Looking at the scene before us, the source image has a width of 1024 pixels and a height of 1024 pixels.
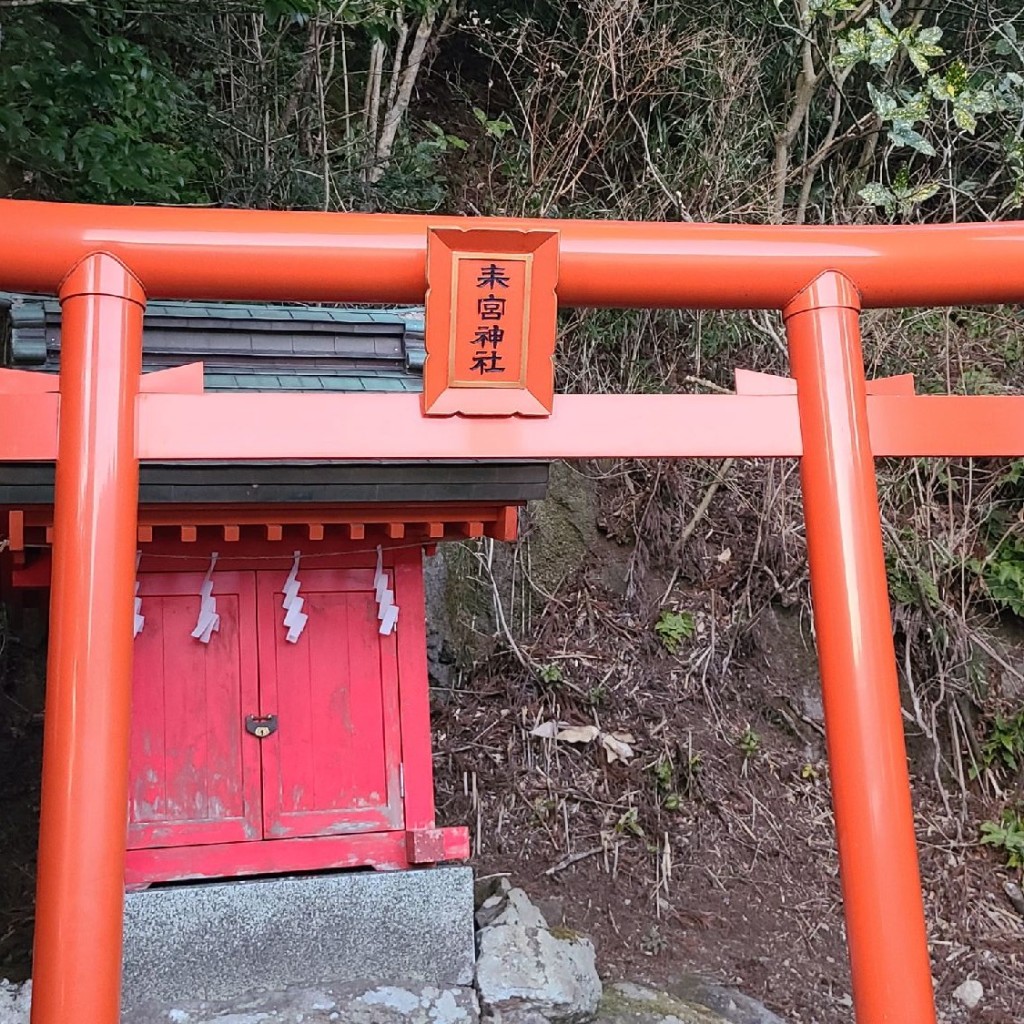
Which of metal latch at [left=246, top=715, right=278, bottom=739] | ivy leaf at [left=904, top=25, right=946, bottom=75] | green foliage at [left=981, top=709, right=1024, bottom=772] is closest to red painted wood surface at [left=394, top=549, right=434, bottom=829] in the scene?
metal latch at [left=246, top=715, right=278, bottom=739]

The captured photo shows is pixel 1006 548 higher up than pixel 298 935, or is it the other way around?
pixel 1006 548

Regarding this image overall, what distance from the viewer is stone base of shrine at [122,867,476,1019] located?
12.2 ft

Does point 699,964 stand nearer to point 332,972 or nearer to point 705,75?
point 332,972

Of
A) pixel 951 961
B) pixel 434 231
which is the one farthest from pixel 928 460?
pixel 434 231

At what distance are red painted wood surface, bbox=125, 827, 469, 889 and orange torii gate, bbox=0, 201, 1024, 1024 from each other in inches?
76.7

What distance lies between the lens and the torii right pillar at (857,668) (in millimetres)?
2240

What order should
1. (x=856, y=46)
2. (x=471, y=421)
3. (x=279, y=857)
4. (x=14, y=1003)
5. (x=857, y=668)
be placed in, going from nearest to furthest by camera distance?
(x=857, y=668)
(x=471, y=421)
(x=14, y=1003)
(x=279, y=857)
(x=856, y=46)

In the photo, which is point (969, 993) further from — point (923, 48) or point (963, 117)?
point (923, 48)

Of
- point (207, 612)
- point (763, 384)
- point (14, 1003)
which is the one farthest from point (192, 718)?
point (763, 384)

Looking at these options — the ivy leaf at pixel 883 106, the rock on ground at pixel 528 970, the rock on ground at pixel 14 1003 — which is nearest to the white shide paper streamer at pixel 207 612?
the rock on ground at pixel 14 1003

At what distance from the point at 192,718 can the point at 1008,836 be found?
5488 mm

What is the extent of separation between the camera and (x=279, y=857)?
158 inches

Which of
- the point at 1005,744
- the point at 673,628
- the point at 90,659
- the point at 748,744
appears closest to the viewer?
the point at 90,659

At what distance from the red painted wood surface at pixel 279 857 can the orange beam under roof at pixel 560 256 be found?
2.54 metres
